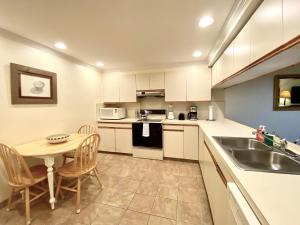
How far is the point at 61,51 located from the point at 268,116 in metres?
3.41

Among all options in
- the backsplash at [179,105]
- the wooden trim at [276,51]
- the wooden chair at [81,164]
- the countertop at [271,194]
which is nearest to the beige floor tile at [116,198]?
the wooden chair at [81,164]

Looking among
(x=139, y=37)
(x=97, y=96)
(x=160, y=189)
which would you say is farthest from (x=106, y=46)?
(x=160, y=189)

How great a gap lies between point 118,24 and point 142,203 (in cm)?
230

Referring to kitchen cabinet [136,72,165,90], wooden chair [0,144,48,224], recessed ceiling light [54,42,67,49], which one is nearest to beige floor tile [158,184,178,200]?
wooden chair [0,144,48,224]

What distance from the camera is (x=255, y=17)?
1.18m

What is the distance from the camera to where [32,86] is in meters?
2.20

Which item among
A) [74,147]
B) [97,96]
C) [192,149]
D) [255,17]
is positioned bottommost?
[192,149]

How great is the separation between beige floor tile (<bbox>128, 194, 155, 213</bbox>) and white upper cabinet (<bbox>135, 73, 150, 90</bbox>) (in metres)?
2.38

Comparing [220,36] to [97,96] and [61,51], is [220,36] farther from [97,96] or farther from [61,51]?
[97,96]

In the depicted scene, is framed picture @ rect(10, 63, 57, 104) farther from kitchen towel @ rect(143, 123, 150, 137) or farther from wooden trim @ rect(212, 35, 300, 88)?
wooden trim @ rect(212, 35, 300, 88)

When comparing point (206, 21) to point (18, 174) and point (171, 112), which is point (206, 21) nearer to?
point (171, 112)

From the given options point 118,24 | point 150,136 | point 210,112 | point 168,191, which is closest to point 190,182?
point 168,191

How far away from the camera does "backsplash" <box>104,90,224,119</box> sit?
3359 mm

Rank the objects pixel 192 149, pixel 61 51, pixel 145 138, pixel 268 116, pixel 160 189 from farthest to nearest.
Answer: pixel 145 138, pixel 192 149, pixel 61 51, pixel 160 189, pixel 268 116
